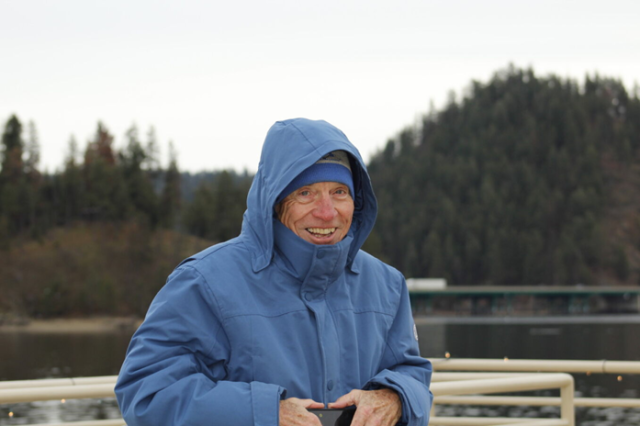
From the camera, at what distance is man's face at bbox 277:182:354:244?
2.39m

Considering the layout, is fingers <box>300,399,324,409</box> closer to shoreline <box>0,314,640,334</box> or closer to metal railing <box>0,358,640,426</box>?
metal railing <box>0,358,640,426</box>

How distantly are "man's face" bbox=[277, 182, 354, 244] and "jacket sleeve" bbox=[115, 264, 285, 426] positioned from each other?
337 millimetres

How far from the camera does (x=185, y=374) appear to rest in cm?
218

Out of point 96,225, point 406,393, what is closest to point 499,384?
point 406,393

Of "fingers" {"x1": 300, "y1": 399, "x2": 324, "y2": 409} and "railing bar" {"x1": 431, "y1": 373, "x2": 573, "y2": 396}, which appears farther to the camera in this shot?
"railing bar" {"x1": 431, "y1": 373, "x2": 573, "y2": 396}

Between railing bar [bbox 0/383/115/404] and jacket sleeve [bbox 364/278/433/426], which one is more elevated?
jacket sleeve [bbox 364/278/433/426]

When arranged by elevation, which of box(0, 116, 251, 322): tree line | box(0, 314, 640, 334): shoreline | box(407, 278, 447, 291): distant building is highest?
box(0, 116, 251, 322): tree line

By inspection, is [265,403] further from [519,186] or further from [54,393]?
[519,186]

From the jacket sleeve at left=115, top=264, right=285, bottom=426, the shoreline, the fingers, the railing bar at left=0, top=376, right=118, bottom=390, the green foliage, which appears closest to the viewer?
the jacket sleeve at left=115, top=264, right=285, bottom=426

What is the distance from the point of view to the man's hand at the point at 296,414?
86.1 inches

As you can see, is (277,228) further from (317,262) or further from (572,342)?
(572,342)

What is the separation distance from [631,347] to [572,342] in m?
9.61

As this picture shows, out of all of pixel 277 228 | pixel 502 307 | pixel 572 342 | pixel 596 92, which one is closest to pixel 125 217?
pixel 502 307

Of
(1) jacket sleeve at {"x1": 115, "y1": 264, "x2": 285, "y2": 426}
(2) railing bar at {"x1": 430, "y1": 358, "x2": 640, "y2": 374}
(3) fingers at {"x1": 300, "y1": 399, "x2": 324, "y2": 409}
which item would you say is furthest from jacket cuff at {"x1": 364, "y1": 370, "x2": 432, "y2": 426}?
(2) railing bar at {"x1": 430, "y1": 358, "x2": 640, "y2": 374}
